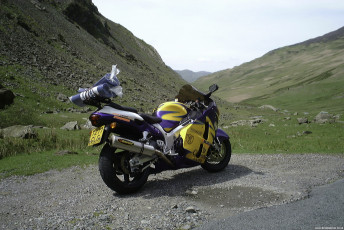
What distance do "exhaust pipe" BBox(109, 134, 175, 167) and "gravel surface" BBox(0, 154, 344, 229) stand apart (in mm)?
1022

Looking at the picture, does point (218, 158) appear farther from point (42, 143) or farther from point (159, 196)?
point (42, 143)

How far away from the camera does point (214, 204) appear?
23.0 feet

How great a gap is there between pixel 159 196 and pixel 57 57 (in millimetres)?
46603

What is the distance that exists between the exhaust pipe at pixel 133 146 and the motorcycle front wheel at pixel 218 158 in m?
2.24

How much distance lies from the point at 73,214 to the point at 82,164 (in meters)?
5.79

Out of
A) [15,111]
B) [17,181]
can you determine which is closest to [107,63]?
[15,111]

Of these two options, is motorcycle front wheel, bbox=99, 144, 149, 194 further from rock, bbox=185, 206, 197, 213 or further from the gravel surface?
rock, bbox=185, 206, 197, 213

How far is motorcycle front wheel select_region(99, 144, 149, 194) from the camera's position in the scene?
7449 millimetres

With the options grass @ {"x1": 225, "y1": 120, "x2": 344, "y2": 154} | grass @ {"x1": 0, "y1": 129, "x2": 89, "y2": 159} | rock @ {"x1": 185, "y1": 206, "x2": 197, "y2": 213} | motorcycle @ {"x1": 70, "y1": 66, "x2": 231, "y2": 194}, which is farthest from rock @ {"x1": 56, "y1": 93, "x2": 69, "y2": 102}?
rock @ {"x1": 185, "y1": 206, "x2": 197, "y2": 213}

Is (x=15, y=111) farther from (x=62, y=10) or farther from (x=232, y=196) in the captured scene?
(x=62, y=10)

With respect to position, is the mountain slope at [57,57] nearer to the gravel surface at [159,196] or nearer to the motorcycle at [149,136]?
the gravel surface at [159,196]

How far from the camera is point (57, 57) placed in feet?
162

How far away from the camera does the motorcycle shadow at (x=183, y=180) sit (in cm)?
801

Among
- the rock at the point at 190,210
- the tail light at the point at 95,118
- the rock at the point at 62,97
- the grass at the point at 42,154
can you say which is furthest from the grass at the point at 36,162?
the rock at the point at 62,97
